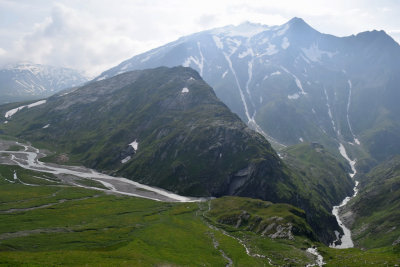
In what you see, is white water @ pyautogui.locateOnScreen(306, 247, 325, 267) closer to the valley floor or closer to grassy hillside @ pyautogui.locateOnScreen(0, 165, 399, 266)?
the valley floor

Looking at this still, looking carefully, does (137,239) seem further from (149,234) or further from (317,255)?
(317,255)

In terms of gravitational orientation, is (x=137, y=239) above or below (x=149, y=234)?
above

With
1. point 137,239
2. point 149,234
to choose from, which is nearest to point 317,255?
point 149,234

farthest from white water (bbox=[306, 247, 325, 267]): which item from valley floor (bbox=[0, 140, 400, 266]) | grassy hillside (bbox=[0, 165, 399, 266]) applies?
grassy hillside (bbox=[0, 165, 399, 266])

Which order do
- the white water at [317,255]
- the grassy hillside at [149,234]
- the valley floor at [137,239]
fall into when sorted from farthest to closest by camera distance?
the white water at [317,255] < the grassy hillside at [149,234] < the valley floor at [137,239]

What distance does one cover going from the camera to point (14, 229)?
104 metres

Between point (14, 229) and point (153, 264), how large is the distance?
6099cm

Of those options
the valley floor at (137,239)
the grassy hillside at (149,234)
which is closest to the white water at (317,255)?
the valley floor at (137,239)

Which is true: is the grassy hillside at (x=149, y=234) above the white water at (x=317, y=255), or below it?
above

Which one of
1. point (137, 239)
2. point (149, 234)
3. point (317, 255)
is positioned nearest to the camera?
point (137, 239)

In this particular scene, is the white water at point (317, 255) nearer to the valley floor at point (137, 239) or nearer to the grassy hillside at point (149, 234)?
the valley floor at point (137, 239)

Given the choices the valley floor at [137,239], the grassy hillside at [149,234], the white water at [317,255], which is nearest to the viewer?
the valley floor at [137,239]

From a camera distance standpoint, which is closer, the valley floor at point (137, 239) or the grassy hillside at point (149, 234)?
the valley floor at point (137, 239)

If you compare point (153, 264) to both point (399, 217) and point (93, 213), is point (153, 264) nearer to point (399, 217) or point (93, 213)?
point (93, 213)
